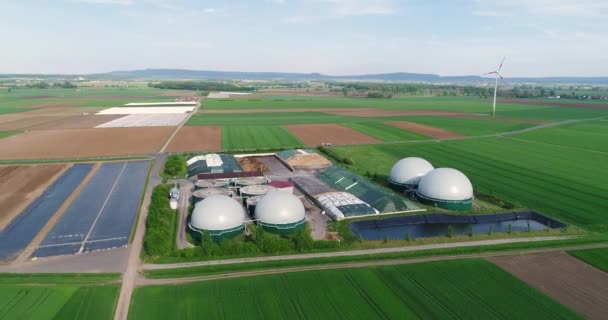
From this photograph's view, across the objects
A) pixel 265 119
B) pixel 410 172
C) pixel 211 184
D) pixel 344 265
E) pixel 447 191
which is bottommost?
pixel 344 265

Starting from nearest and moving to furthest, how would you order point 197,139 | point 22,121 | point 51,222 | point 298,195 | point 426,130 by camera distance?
point 51,222
point 298,195
point 197,139
point 426,130
point 22,121

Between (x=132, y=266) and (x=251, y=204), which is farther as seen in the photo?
(x=251, y=204)

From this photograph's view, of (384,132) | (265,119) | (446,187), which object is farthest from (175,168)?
(265,119)

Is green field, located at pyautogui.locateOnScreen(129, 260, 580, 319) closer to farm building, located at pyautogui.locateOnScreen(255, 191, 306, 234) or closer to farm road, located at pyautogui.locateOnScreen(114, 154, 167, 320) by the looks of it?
farm road, located at pyautogui.locateOnScreen(114, 154, 167, 320)

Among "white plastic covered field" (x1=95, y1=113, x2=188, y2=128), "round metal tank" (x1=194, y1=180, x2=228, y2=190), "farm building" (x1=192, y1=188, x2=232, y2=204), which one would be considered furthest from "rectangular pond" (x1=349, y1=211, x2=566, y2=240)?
"white plastic covered field" (x1=95, y1=113, x2=188, y2=128)

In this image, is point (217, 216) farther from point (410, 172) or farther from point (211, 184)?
point (410, 172)

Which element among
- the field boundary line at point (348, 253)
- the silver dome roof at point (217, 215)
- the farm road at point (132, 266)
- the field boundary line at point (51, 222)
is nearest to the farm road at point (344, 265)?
the farm road at point (132, 266)
